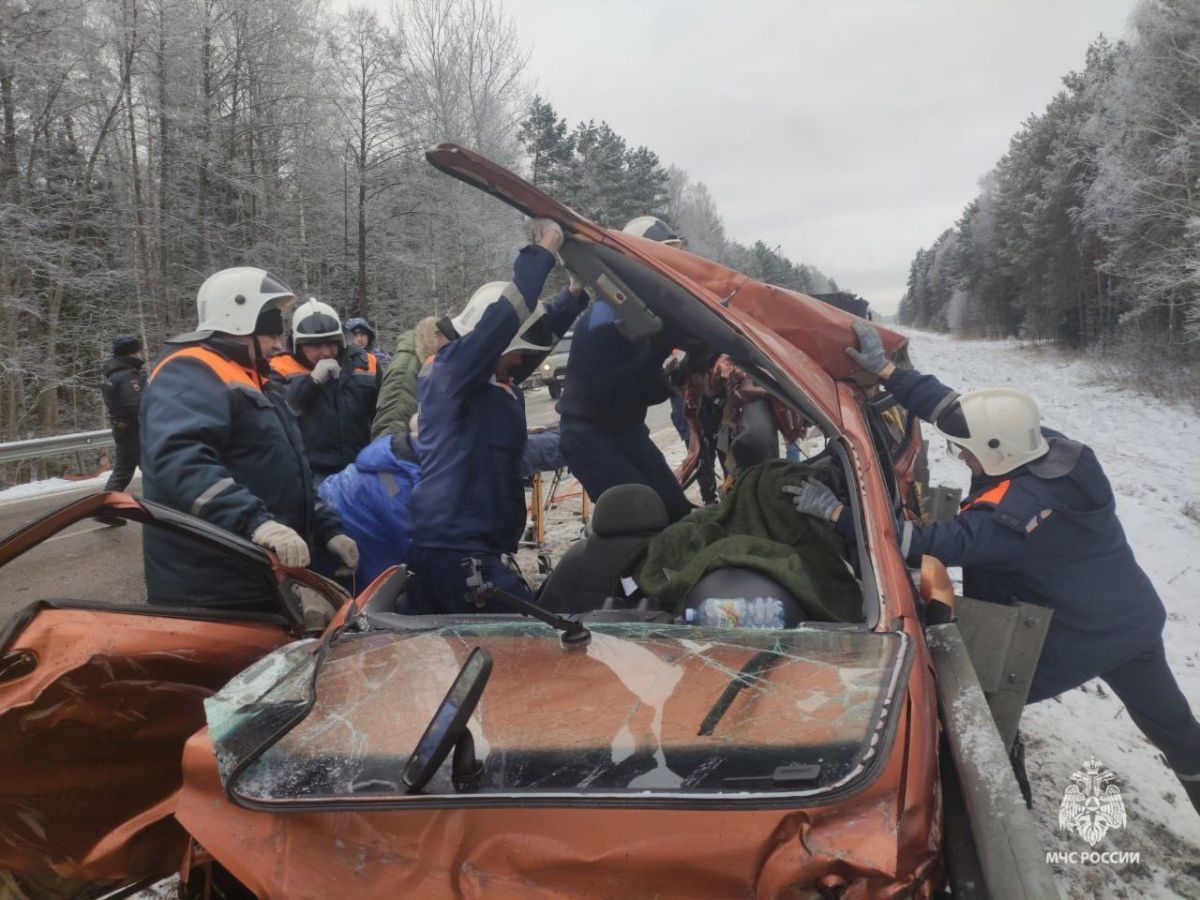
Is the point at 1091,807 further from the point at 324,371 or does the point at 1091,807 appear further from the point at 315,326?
the point at 315,326

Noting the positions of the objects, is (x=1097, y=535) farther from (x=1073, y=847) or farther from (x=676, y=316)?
(x=676, y=316)

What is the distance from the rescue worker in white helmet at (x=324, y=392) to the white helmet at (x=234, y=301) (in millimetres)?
2077

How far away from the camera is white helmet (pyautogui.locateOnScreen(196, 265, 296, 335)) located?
2967 mm

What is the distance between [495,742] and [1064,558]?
2.56 meters

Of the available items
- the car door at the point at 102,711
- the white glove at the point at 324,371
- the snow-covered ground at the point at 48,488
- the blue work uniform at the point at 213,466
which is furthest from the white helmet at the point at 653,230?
the snow-covered ground at the point at 48,488

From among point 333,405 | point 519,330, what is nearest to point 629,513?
point 519,330

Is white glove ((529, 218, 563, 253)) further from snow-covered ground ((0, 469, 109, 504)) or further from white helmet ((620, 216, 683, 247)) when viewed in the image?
snow-covered ground ((0, 469, 109, 504))

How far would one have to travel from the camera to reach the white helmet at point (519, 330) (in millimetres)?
3123

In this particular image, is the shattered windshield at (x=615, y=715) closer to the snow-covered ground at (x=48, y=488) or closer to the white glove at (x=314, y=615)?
the white glove at (x=314, y=615)

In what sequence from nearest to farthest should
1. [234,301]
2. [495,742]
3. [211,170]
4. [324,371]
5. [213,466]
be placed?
[495,742], [213,466], [234,301], [324,371], [211,170]

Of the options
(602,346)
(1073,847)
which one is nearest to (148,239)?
(602,346)

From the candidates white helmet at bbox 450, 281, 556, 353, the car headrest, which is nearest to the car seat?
the car headrest

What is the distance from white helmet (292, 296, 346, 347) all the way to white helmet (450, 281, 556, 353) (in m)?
2.22

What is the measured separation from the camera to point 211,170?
71.1 ft
